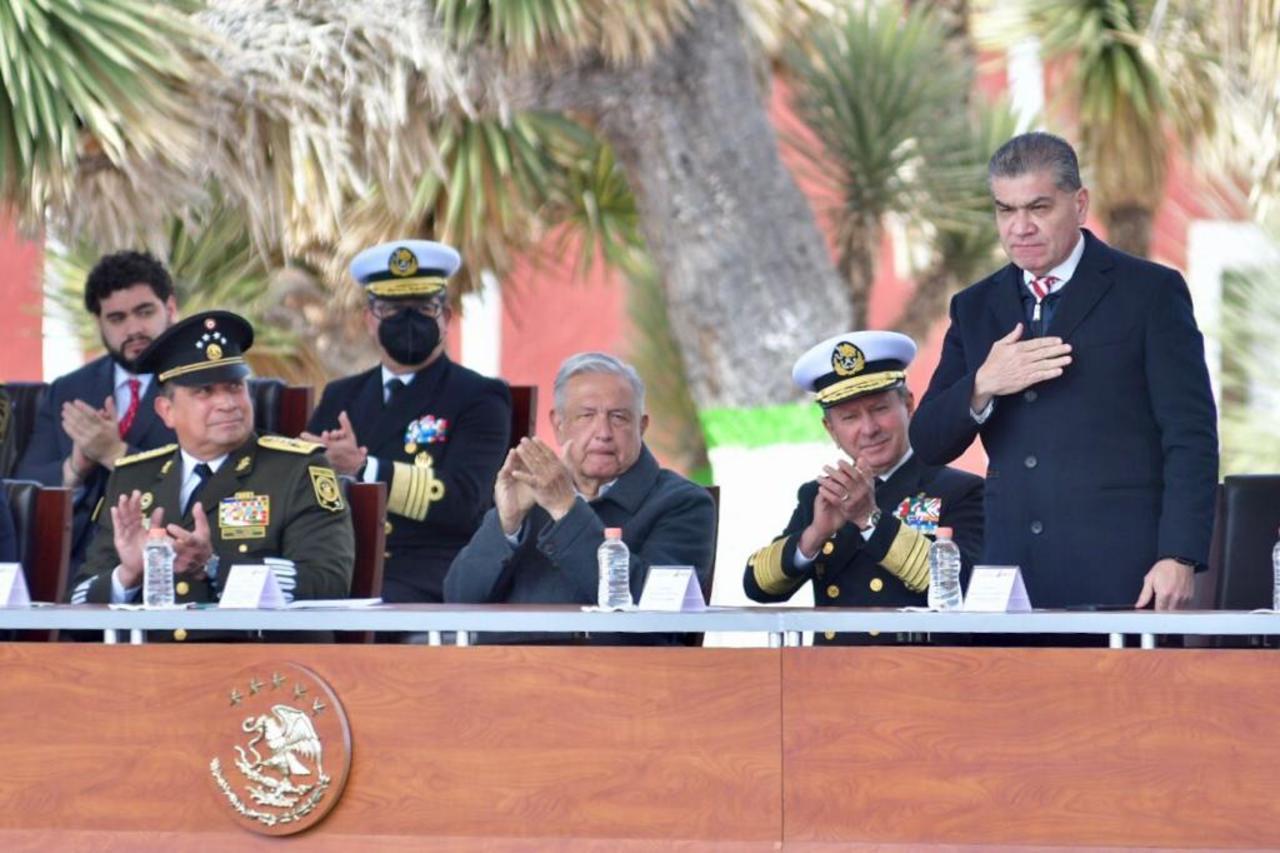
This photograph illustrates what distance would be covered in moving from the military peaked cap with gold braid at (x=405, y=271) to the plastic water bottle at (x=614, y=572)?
1753mm

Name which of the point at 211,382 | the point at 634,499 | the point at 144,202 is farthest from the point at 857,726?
the point at 144,202

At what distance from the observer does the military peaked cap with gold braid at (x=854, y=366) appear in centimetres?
486

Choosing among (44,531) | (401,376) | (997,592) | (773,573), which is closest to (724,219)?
(401,376)

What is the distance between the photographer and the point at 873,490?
466 centimetres

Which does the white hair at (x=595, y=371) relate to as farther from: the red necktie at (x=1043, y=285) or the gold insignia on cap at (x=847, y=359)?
the red necktie at (x=1043, y=285)

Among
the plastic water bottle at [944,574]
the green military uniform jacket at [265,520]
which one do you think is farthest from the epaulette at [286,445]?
the plastic water bottle at [944,574]

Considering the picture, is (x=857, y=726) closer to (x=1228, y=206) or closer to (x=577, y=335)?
(x=1228, y=206)

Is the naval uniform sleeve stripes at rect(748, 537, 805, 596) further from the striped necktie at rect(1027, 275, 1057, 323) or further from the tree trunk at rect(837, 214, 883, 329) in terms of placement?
the tree trunk at rect(837, 214, 883, 329)

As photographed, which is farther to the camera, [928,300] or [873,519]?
[928,300]

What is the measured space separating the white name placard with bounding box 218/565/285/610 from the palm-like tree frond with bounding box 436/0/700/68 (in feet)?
16.1

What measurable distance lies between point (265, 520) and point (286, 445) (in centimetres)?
18

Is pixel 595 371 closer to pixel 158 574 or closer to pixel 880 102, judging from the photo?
pixel 158 574

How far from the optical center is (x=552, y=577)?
478 cm

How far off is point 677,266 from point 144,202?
109 inches
